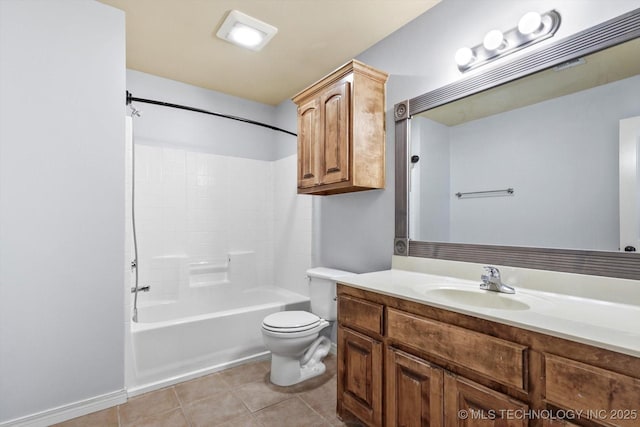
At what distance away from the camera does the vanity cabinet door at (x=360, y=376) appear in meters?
1.46

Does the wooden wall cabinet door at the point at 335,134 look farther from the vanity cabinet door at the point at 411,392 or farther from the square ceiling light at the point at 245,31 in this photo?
the vanity cabinet door at the point at 411,392

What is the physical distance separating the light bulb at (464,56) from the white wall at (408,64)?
0.30 feet

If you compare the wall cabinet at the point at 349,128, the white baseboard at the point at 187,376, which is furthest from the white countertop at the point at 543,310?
the white baseboard at the point at 187,376

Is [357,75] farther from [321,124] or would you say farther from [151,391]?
[151,391]

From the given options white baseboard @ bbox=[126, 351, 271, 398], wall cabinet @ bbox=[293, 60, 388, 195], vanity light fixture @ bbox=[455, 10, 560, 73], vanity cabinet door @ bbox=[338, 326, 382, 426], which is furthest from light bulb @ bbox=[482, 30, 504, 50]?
white baseboard @ bbox=[126, 351, 271, 398]

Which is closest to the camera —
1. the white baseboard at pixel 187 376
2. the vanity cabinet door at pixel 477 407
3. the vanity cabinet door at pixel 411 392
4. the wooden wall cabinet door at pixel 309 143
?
the vanity cabinet door at pixel 477 407

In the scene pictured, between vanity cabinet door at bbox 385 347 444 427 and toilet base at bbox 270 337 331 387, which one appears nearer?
vanity cabinet door at bbox 385 347 444 427

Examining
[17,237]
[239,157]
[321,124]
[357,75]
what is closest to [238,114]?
[239,157]

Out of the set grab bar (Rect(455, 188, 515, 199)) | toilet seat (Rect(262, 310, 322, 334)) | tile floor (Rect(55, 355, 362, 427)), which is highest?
grab bar (Rect(455, 188, 515, 199))

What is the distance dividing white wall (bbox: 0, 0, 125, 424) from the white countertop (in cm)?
157

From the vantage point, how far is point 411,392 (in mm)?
1303

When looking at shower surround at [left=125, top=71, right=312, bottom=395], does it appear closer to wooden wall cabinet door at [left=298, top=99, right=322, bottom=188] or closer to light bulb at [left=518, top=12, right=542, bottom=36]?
wooden wall cabinet door at [left=298, top=99, right=322, bottom=188]

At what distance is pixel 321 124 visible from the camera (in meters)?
2.25

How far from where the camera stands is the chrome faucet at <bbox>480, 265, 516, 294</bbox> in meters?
1.39
